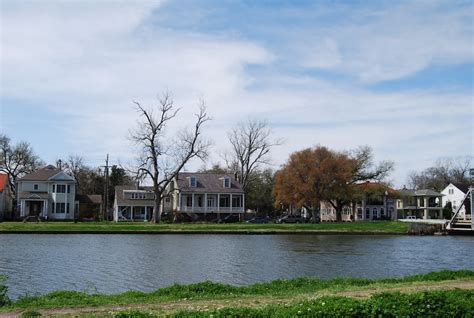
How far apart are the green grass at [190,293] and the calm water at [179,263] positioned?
468 cm

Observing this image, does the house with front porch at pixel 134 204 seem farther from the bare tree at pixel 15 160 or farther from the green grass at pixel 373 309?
the green grass at pixel 373 309

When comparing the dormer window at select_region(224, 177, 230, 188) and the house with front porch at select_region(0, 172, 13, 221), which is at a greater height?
the dormer window at select_region(224, 177, 230, 188)

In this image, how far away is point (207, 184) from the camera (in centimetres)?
8838

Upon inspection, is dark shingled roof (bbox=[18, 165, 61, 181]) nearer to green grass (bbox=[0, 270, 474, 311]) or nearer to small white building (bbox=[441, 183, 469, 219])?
green grass (bbox=[0, 270, 474, 311])

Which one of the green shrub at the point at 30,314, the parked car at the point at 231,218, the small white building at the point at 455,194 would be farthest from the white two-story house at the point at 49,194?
the small white building at the point at 455,194

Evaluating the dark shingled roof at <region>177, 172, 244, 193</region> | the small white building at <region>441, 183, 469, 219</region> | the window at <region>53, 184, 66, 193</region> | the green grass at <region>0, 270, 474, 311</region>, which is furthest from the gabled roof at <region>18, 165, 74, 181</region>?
the small white building at <region>441, 183, 469, 219</region>

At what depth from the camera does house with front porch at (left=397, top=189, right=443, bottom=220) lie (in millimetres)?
123062

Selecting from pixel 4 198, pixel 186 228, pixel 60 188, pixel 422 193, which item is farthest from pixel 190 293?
pixel 422 193

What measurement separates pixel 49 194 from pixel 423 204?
271ft

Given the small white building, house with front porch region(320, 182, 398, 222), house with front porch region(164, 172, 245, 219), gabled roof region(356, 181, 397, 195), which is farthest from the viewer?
the small white building

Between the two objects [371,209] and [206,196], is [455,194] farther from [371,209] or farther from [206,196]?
[206,196]

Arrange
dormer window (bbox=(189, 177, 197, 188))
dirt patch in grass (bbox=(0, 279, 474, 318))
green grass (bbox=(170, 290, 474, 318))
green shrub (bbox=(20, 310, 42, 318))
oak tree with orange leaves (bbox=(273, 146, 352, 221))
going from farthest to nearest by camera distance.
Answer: dormer window (bbox=(189, 177, 197, 188)), oak tree with orange leaves (bbox=(273, 146, 352, 221)), dirt patch in grass (bbox=(0, 279, 474, 318)), green shrub (bbox=(20, 310, 42, 318)), green grass (bbox=(170, 290, 474, 318))

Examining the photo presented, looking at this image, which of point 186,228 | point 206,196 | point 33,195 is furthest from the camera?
point 206,196

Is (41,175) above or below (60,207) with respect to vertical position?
above
